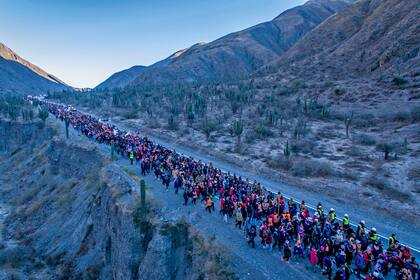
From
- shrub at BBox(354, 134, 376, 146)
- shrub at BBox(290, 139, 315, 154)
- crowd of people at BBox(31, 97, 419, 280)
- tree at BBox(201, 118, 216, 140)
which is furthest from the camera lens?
tree at BBox(201, 118, 216, 140)

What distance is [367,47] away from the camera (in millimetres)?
65750

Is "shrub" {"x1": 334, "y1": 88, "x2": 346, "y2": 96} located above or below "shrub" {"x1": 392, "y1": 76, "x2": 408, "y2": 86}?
below

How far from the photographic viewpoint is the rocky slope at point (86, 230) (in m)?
15.1

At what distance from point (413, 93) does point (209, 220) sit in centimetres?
3627

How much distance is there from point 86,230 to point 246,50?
13735 centimetres

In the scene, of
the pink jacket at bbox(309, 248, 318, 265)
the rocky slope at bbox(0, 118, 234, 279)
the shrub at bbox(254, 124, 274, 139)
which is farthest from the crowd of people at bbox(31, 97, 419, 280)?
the shrub at bbox(254, 124, 274, 139)

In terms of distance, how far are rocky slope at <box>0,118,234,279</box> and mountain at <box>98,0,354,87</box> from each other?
86.4 meters

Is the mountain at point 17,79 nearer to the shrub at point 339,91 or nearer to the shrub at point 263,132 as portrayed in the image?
the shrub at point 339,91

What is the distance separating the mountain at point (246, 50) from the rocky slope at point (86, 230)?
8644 cm

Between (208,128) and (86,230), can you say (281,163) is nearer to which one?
(208,128)

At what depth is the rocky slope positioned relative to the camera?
15.1m

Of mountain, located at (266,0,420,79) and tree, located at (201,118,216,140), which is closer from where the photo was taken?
tree, located at (201,118,216,140)

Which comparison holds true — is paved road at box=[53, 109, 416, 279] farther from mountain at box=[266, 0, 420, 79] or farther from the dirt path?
mountain at box=[266, 0, 420, 79]

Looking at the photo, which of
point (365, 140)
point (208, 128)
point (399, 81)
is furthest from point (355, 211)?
point (399, 81)
